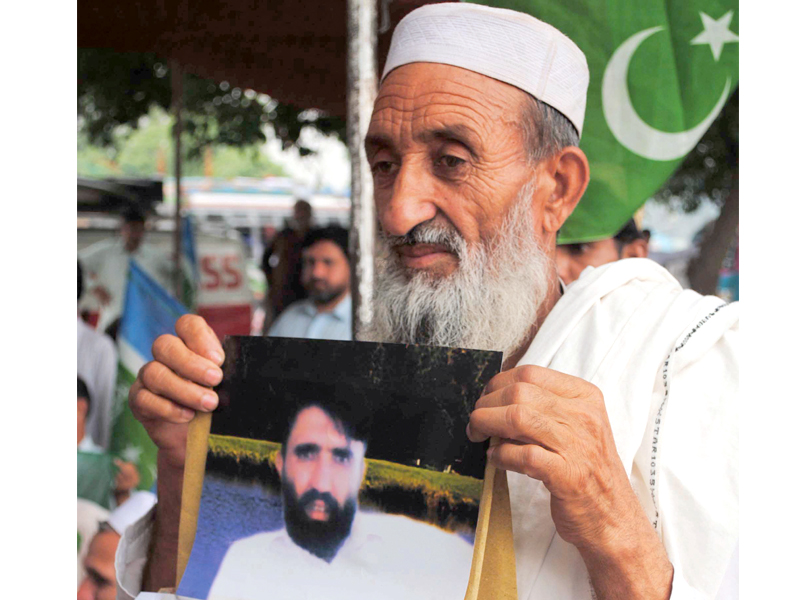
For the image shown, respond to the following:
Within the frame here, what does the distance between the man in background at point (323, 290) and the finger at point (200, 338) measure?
2.97 metres

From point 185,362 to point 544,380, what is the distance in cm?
71

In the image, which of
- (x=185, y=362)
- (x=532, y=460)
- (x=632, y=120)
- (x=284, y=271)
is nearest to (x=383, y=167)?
(x=185, y=362)

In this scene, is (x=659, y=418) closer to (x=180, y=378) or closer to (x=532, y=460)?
(x=532, y=460)

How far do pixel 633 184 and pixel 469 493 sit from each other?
1.54 metres

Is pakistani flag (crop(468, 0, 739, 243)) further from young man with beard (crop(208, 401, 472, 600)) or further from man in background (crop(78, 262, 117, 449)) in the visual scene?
man in background (crop(78, 262, 117, 449))

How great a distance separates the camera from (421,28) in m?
1.60

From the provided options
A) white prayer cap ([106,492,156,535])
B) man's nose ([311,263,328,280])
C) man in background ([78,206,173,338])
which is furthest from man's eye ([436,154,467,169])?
man in background ([78,206,173,338])

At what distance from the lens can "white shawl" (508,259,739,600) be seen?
1.22m

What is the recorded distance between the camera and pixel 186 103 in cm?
791

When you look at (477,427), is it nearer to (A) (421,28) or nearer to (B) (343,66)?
(A) (421,28)

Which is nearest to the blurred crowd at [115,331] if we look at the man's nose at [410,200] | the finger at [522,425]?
the man's nose at [410,200]

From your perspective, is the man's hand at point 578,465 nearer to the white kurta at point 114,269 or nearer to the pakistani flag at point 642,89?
the pakistani flag at point 642,89

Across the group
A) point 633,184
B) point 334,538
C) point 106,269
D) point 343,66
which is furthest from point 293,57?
point 106,269

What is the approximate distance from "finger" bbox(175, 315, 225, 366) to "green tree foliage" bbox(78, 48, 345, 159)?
4.73 metres
